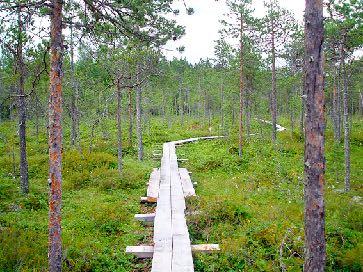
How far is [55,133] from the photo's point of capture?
747cm

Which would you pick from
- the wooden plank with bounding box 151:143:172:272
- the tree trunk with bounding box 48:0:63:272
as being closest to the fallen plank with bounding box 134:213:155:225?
the wooden plank with bounding box 151:143:172:272

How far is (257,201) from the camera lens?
14.6 m

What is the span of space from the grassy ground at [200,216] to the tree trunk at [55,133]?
950 millimetres

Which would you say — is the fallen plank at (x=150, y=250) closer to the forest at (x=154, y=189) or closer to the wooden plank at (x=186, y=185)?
the forest at (x=154, y=189)

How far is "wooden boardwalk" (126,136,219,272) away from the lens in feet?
26.5

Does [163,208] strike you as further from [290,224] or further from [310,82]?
[310,82]

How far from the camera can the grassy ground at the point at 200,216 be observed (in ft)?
28.7

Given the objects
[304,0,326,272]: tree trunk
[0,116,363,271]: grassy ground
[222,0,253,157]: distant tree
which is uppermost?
[222,0,253,157]: distant tree

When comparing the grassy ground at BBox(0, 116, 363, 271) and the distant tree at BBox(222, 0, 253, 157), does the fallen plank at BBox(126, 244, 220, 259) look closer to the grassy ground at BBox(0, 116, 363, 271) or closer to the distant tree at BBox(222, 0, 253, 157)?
the grassy ground at BBox(0, 116, 363, 271)

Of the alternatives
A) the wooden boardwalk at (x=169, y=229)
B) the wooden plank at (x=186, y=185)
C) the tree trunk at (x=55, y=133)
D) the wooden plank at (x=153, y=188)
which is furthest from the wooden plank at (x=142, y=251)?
the wooden plank at (x=186, y=185)

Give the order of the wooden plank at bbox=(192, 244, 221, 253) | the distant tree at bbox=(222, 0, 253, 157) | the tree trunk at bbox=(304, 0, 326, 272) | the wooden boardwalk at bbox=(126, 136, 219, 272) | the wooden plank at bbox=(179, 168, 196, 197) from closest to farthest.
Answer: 1. the tree trunk at bbox=(304, 0, 326, 272)
2. the wooden boardwalk at bbox=(126, 136, 219, 272)
3. the wooden plank at bbox=(192, 244, 221, 253)
4. the wooden plank at bbox=(179, 168, 196, 197)
5. the distant tree at bbox=(222, 0, 253, 157)

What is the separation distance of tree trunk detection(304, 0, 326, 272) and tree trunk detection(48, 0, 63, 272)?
190 inches

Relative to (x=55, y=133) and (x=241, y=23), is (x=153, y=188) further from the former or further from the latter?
(x=241, y=23)

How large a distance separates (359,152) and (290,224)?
70.3 ft
